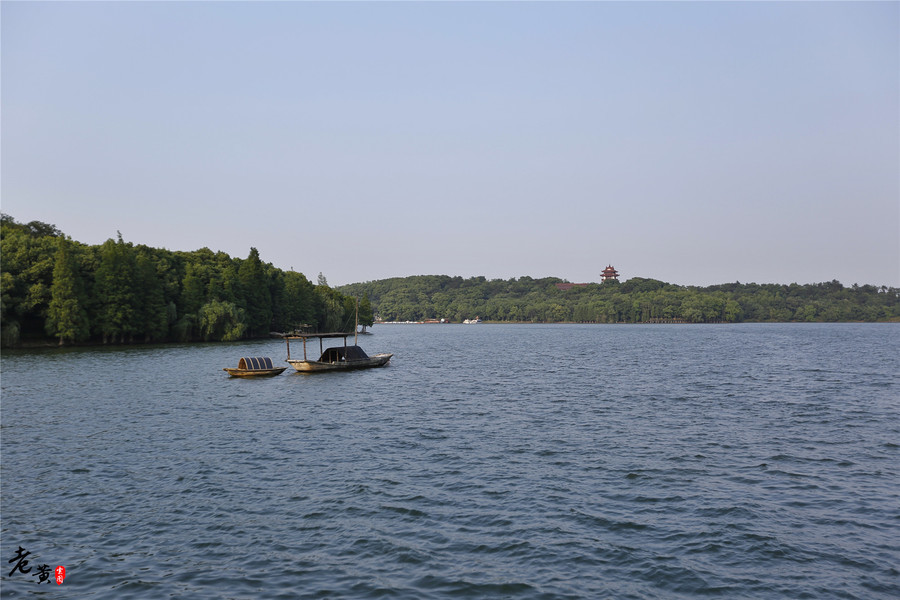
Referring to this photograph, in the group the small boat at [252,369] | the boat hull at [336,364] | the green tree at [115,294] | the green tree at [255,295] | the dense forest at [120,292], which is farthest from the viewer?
the green tree at [255,295]

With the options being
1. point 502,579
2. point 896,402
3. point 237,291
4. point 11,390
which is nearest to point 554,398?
point 896,402

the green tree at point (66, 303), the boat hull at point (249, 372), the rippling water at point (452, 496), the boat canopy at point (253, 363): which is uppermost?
the green tree at point (66, 303)

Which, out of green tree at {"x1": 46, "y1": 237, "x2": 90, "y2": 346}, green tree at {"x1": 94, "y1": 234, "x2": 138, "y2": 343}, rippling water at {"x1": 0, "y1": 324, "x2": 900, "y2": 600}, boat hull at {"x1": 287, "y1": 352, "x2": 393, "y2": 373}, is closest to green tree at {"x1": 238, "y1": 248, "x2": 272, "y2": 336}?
green tree at {"x1": 94, "y1": 234, "x2": 138, "y2": 343}

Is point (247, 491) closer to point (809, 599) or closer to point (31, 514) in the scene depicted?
point (31, 514)

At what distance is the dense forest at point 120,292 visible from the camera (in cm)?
9194

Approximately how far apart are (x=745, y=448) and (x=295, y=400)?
31.6m

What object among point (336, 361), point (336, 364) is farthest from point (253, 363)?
point (336, 361)

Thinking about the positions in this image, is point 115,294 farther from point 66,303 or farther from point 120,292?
point 66,303

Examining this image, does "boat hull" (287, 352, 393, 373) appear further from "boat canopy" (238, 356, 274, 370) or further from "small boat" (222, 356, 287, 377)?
"small boat" (222, 356, 287, 377)

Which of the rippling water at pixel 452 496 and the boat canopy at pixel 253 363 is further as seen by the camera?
the boat canopy at pixel 253 363

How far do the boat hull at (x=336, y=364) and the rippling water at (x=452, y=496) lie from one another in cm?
1909

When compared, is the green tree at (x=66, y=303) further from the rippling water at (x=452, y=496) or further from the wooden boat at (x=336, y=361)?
the rippling water at (x=452, y=496)

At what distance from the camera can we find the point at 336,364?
6650 centimetres

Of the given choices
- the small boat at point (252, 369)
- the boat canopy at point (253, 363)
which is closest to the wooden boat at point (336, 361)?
the boat canopy at point (253, 363)
